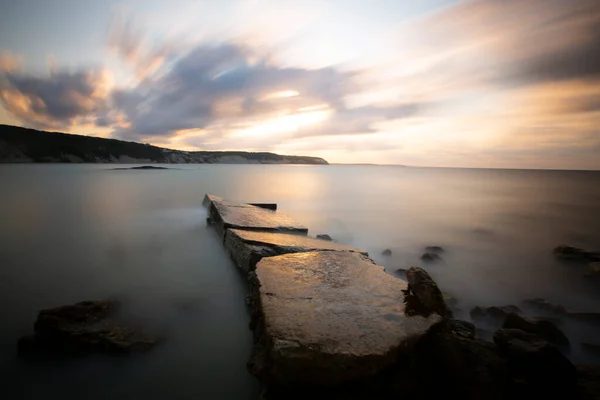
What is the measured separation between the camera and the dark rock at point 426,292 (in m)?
2.17

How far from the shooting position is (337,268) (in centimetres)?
306

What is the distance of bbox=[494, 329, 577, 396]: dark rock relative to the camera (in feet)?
6.56

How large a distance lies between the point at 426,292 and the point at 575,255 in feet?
21.1

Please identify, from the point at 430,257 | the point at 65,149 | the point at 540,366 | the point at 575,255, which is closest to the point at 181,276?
the point at 540,366

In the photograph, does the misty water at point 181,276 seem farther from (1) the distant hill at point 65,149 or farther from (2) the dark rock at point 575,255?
(1) the distant hill at point 65,149

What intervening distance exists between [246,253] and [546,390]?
309cm

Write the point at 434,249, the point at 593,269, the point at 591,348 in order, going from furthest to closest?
the point at 434,249
the point at 593,269
the point at 591,348

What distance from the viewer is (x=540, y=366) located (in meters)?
2.05

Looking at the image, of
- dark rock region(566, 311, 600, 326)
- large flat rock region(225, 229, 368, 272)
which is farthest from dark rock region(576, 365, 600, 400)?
large flat rock region(225, 229, 368, 272)

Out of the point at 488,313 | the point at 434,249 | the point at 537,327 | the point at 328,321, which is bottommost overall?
the point at 434,249

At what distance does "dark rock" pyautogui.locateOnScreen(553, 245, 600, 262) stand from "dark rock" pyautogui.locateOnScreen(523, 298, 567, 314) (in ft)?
10.2

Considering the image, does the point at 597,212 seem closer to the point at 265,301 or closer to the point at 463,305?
the point at 463,305

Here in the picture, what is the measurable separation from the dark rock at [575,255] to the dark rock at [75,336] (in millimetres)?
7999

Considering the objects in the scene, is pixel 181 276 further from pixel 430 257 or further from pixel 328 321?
pixel 430 257
